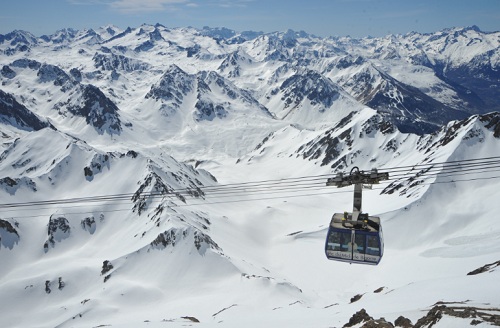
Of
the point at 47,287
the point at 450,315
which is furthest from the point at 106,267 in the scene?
the point at 450,315

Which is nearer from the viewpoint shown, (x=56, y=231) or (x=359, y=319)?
(x=359, y=319)

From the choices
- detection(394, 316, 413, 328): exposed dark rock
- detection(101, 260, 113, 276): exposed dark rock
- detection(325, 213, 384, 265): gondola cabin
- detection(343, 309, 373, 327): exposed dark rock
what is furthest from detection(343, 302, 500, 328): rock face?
detection(101, 260, 113, 276): exposed dark rock

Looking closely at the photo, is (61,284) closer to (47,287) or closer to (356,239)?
(47,287)

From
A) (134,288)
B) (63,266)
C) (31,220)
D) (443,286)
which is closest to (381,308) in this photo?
(443,286)

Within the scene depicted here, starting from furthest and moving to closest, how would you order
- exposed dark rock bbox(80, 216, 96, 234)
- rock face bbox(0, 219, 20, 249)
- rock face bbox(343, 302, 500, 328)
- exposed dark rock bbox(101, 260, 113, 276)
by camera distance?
exposed dark rock bbox(80, 216, 96, 234)
rock face bbox(0, 219, 20, 249)
exposed dark rock bbox(101, 260, 113, 276)
rock face bbox(343, 302, 500, 328)

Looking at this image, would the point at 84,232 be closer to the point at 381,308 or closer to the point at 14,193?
the point at 14,193

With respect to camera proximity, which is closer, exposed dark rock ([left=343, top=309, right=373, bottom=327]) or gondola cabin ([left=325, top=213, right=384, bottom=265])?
gondola cabin ([left=325, top=213, right=384, bottom=265])

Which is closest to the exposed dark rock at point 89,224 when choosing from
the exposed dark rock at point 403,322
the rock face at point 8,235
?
the rock face at point 8,235

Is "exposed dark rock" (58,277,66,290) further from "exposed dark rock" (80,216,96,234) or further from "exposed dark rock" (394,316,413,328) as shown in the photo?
"exposed dark rock" (394,316,413,328)
